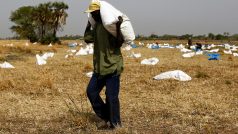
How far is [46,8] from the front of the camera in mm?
56000

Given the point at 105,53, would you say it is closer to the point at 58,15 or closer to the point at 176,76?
the point at 176,76

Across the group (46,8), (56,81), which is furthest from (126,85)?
(46,8)

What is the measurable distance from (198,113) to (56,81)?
15.4ft

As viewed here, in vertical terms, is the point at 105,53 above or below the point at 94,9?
below

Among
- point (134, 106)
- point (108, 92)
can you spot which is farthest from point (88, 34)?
point (134, 106)

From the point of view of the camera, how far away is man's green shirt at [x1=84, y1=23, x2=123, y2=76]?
557 cm

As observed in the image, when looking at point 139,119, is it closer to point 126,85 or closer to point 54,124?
point 54,124

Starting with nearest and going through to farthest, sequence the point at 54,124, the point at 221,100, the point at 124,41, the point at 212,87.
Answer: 1. the point at 124,41
2. the point at 54,124
3. the point at 221,100
4. the point at 212,87

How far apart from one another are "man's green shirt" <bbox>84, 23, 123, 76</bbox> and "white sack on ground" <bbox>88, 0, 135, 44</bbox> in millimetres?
111

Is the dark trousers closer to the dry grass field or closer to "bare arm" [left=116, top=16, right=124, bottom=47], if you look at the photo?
the dry grass field

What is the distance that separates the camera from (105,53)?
561cm

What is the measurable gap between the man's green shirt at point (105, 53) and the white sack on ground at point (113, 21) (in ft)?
0.36

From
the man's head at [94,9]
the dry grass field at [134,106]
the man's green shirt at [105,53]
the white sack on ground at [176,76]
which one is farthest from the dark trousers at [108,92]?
the white sack on ground at [176,76]

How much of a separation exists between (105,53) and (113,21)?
0.41 meters
